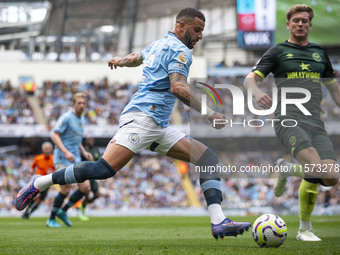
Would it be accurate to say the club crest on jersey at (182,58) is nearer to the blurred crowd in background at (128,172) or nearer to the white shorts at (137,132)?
the white shorts at (137,132)

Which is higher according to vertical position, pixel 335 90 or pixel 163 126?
pixel 335 90

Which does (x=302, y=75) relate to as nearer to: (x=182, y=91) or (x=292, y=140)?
(x=292, y=140)

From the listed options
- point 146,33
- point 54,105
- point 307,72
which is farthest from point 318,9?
point 307,72

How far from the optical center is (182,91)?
5723mm

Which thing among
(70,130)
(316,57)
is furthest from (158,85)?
(70,130)

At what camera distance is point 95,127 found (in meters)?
32.4

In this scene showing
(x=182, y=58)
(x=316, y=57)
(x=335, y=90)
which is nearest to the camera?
(x=182, y=58)

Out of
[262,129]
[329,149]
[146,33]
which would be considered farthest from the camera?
[146,33]

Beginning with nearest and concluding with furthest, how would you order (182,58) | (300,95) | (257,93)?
(182,58) → (257,93) → (300,95)

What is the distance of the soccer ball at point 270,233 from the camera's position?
6023mm

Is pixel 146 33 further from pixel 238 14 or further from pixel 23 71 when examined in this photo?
pixel 238 14

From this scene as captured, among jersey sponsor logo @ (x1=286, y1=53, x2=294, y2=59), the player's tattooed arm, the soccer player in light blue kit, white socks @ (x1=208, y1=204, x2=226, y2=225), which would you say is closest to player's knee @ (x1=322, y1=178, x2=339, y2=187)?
the soccer player in light blue kit

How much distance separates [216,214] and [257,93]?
4.67 feet

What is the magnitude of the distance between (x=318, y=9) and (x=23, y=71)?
65.2 feet
